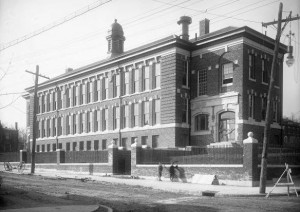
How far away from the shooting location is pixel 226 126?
33750 mm

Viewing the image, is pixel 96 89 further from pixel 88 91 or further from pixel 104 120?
pixel 104 120

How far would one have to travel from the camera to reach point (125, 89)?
42406 mm

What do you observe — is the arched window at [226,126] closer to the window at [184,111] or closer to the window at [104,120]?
the window at [184,111]

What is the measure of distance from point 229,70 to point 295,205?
848 inches

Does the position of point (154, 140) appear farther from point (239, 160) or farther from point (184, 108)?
point (239, 160)

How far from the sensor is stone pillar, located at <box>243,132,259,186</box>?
21.8 meters

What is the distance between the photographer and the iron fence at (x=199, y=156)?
76.6ft

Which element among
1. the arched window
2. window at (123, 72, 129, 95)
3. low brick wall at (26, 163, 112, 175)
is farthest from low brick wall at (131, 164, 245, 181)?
window at (123, 72, 129, 95)

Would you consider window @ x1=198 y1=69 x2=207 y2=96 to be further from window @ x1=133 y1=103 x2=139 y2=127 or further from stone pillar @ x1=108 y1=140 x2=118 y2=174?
stone pillar @ x1=108 y1=140 x2=118 y2=174

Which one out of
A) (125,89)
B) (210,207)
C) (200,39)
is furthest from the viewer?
(125,89)

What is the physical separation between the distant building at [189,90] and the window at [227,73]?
0.09 m

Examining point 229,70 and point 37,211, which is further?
point 229,70

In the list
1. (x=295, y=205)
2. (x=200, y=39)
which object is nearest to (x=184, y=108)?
(x=200, y=39)

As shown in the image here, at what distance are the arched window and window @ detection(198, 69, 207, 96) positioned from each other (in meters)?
3.31
